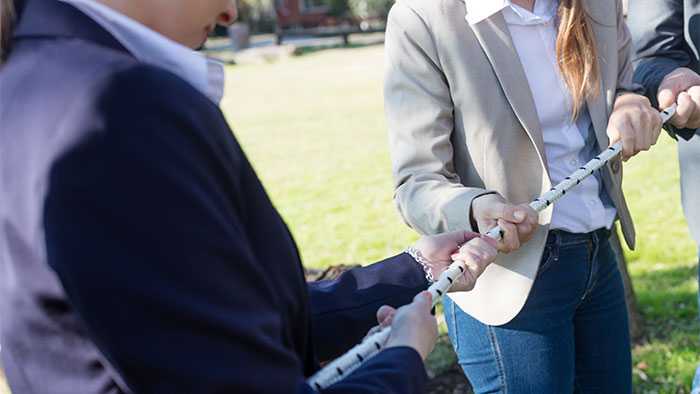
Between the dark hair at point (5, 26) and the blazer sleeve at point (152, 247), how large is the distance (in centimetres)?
22

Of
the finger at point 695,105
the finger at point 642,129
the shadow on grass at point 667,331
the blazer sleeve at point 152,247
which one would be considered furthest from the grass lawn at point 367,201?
the finger at point 695,105

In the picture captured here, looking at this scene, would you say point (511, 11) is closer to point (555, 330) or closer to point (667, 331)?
point (555, 330)

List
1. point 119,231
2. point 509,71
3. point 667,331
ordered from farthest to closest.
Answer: point 667,331
point 509,71
point 119,231

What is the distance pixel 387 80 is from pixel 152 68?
134 cm

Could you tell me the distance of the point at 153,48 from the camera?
141 cm

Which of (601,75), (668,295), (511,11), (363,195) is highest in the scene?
(511,11)

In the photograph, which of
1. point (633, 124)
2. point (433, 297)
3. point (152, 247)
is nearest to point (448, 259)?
point (433, 297)

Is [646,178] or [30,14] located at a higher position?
[30,14]

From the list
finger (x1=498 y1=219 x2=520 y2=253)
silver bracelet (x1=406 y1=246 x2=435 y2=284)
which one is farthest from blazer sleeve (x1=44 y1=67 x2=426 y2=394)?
finger (x1=498 y1=219 x2=520 y2=253)

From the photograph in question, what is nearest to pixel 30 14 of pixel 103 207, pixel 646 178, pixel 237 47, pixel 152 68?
pixel 152 68

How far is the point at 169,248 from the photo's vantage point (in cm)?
125

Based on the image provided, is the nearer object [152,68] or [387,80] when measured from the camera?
[152,68]

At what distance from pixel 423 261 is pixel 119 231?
95 cm

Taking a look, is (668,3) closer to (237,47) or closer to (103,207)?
(103,207)
